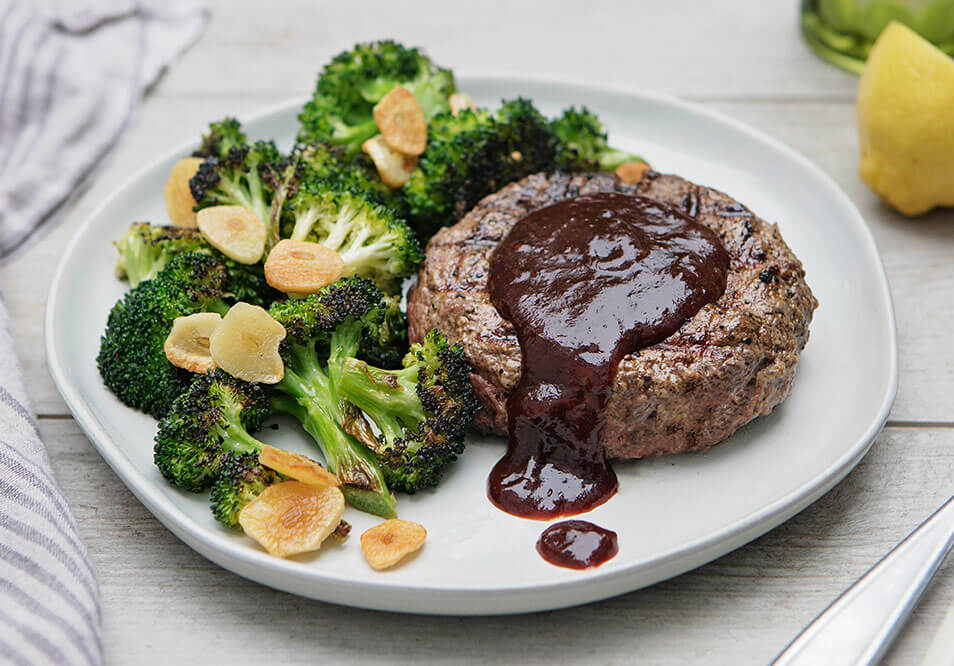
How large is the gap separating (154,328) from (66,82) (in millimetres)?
2483

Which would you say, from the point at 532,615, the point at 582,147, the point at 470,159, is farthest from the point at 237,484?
the point at 582,147

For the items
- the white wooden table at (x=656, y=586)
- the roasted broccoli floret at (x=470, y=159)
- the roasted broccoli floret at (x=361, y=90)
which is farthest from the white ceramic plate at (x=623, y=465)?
the roasted broccoli floret at (x=470, y=159)

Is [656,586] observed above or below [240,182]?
below

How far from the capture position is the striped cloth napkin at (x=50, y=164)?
245 centimetres

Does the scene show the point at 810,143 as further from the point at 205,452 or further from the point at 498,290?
the point at 205,452

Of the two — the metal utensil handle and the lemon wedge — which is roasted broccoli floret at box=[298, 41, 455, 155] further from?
the metal utensil handle

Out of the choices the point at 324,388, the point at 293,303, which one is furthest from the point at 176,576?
the point at 293,303

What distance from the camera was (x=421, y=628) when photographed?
2.55m

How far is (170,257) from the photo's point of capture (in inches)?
136

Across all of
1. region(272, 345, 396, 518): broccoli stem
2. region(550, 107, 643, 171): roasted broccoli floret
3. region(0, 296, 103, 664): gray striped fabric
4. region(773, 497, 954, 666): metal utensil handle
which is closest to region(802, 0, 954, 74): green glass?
region(550, 107, 643, 171): roasted broccoli floret

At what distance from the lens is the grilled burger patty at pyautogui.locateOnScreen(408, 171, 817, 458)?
2764 mm

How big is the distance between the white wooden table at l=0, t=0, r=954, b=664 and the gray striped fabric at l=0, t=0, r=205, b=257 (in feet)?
0.36

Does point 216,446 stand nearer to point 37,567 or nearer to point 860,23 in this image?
point 37,567

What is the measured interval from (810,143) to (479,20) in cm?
220
